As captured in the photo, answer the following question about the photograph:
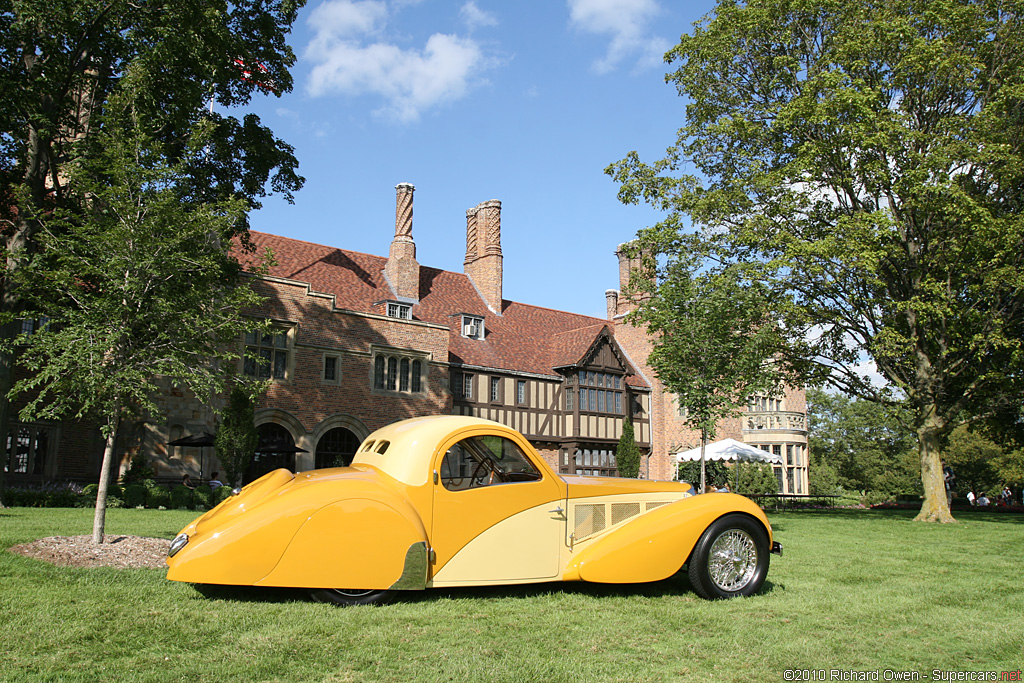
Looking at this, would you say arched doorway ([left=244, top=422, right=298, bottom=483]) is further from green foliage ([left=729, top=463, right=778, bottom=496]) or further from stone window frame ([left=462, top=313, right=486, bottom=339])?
green foliage ([left=729, top=463, right=778, bottom=496])

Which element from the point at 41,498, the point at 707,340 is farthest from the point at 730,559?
the point at 41,498

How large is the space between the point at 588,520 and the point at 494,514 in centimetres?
97

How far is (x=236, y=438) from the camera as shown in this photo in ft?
69.3

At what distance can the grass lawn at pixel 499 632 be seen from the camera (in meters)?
4.22

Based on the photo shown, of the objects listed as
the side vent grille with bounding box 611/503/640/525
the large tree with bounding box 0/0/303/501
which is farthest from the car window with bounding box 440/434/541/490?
the large tree with bounding box 0/0/303/501

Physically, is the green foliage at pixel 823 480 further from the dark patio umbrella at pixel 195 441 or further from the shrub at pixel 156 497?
the shrub at pixel 156 497

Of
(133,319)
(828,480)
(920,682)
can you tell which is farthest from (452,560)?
(828,480)

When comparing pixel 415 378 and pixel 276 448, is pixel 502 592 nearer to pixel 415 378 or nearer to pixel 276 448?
pixel 276 448

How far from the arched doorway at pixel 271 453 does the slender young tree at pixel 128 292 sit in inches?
562

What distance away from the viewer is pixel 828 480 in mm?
50531

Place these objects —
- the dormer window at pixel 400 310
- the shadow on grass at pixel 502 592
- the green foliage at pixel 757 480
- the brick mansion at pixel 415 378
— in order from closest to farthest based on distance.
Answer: the shadow on grass at pixel 502 592 < the brick mansion at pixel 415 378 < the dormer window at pixel 400 310 < the green foliage at pixel 757 480

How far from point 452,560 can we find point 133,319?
5172mm

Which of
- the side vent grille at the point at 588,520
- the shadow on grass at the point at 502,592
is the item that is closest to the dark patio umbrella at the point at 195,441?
the shadow on grass at the point at 502,592

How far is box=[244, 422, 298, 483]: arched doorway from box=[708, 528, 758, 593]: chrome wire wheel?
18.1 metres
